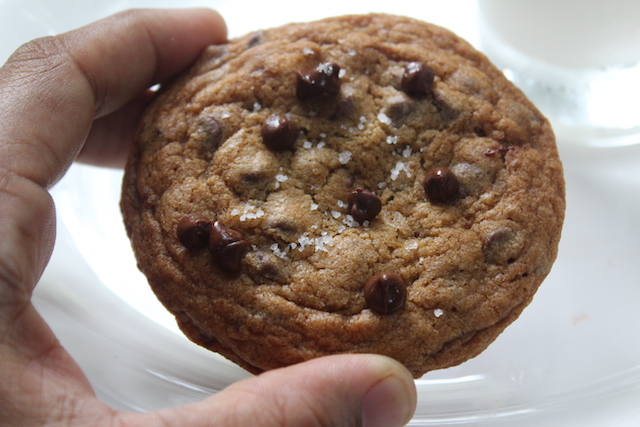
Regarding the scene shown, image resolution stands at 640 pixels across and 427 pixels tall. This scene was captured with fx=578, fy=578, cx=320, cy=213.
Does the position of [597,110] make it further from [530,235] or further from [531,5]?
[530,235]

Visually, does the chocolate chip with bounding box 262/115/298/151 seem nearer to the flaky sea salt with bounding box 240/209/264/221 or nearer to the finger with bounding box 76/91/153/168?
the flaky sea salt with bounding box 240/209/264/221

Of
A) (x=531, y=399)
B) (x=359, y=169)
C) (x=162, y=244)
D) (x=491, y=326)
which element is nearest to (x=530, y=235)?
(x=491, y=326)

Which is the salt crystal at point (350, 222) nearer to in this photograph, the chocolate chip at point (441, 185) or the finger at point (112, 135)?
the chocolate chip at point (441, 185)

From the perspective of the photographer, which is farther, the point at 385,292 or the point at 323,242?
the point at 323,242

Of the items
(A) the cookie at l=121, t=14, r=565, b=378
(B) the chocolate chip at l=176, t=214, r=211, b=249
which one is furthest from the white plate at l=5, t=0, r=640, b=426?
(B) the chocolate chip at l=176, t=214, r=211, b=249

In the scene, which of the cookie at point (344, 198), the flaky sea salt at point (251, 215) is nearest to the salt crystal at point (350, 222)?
the cookie at point (344, 198)

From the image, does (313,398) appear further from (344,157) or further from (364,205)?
(344,157)

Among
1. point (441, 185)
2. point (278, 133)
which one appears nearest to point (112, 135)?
point (278, 133)

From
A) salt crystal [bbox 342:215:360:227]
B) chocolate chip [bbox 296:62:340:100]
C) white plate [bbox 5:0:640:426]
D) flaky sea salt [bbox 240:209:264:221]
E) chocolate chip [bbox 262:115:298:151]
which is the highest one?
chocolate chip [bbox 296:62:340:100]
